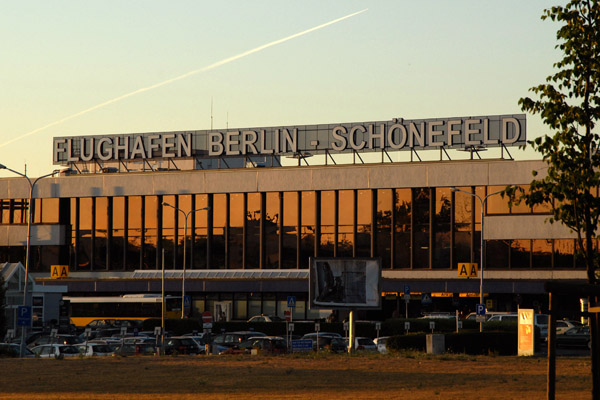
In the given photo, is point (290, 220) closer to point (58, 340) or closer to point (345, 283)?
point (58, 340)

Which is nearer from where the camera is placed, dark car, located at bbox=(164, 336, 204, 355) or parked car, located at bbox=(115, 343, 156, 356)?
parked car, located at bbox=(115, 343, 156, 356)

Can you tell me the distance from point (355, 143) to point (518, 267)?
57.5 ft

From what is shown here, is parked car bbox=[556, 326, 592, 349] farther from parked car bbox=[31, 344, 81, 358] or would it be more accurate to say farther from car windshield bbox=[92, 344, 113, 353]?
parked car bbox=[31, 344, 81, 358]

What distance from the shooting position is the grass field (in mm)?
25109

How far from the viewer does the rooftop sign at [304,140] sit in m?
80.7

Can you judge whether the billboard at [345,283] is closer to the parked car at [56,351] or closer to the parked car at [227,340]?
the parked car at [227,340]

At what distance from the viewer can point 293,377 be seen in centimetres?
2930

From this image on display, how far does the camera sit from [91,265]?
3637 inches

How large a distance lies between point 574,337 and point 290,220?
36.8 metres

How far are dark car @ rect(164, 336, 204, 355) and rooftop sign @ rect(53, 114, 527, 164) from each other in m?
38.8

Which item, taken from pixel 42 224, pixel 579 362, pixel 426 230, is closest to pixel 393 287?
pixel 426 230

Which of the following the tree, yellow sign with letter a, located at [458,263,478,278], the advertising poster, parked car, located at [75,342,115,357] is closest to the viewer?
the tree

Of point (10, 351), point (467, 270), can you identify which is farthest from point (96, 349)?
point (467, 270)

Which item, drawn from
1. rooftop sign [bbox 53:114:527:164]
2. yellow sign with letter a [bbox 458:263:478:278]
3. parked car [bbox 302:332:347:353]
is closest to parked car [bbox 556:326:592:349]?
parked car [bbox 302:332:347:353]
